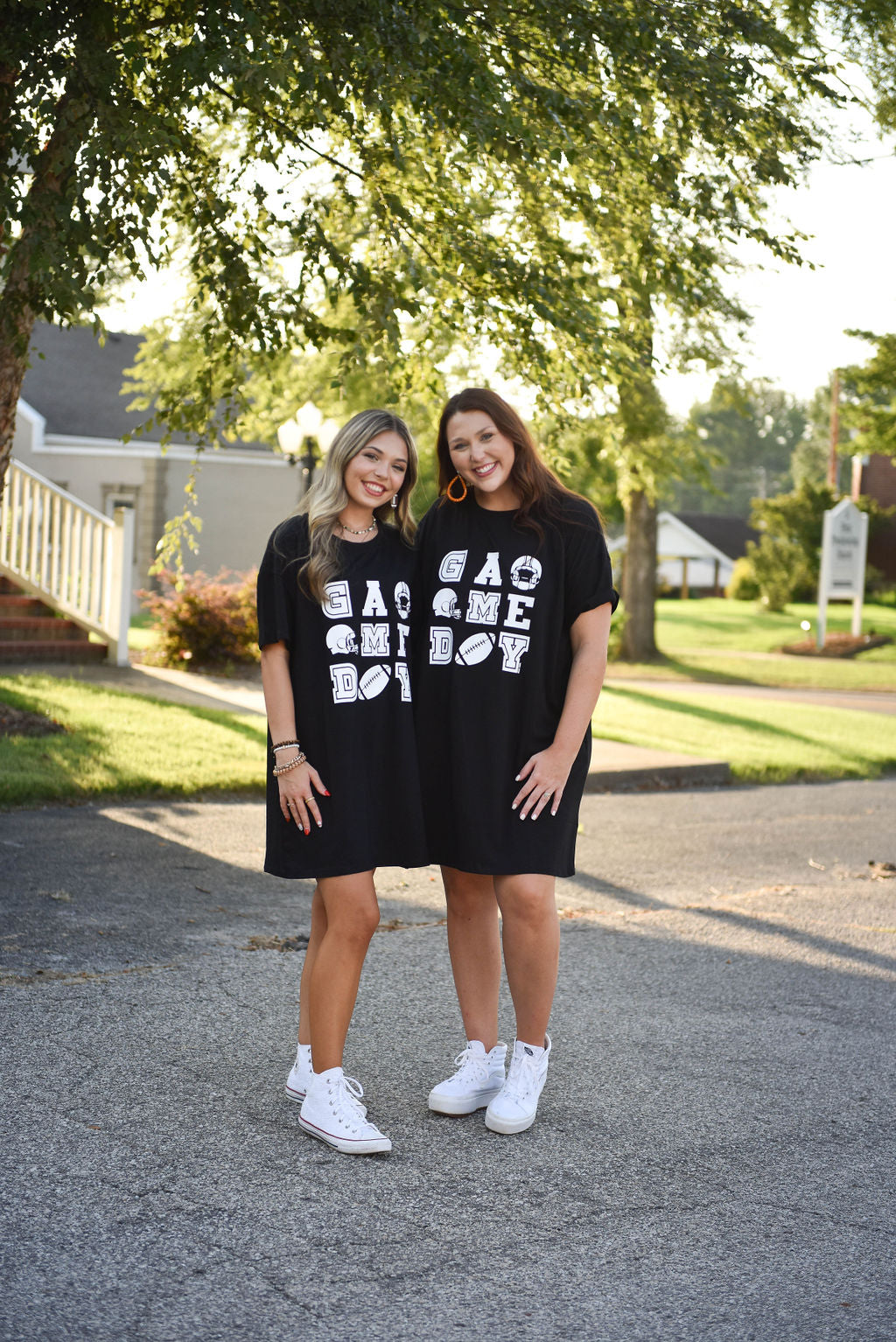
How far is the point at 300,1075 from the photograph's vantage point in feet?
11.7

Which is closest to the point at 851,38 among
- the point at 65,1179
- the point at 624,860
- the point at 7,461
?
the point at 624,860

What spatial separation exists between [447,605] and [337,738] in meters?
0.49

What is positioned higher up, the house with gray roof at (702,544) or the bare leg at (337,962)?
the house with gray roof at (702,544)

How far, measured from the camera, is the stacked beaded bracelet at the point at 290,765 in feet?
11.0

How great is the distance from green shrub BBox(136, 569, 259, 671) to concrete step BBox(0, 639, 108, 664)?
1.37 metres

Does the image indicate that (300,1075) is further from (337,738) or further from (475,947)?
(337,738)

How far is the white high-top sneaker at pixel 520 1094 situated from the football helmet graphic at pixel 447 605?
120 centimetres

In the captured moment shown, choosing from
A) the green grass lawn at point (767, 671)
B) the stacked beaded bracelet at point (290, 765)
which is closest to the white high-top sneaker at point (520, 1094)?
the stacked beaded bracelet at point (290, 765)

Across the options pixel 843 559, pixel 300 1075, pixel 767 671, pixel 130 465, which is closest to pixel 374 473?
pixel 300 1075

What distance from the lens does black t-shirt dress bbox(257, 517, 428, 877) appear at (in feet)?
11.0

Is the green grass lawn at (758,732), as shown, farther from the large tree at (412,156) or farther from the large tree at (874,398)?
the large tree at (874,398)

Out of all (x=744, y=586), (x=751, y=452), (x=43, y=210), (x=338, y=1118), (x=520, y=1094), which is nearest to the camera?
(x=338, y=1118)

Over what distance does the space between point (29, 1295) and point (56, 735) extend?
7126 mm

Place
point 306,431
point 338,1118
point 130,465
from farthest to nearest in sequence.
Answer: point 130,465
point 306,431
point 338,1118
